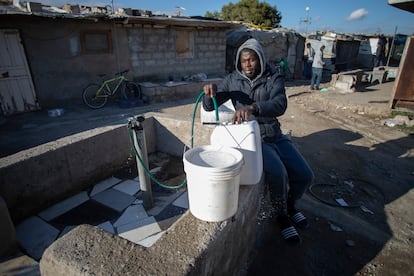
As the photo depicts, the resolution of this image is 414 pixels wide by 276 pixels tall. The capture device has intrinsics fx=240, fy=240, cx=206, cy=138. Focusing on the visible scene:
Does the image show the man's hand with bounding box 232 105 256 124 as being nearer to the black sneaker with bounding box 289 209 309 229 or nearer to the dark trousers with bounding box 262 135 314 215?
the dark trousers with bounding box 262 135 314 215

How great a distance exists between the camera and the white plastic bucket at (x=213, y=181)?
1.43m

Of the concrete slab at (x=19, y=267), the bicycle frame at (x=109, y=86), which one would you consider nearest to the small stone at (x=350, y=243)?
the concrete slab at (x=19, y=267)

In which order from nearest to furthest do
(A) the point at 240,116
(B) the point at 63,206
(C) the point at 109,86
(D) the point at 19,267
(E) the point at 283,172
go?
(D) the point at 19,267 < (A) the point at 240,116 < (E) the point at 283,172 < (B) the point at 63,206 < (C) the point at 109,86

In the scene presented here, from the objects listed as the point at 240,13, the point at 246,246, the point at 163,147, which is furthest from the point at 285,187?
the point at 240,13

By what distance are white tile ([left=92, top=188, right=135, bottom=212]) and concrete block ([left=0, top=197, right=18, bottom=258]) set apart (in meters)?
1.07

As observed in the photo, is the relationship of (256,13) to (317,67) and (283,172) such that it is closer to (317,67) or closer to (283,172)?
(317,67)

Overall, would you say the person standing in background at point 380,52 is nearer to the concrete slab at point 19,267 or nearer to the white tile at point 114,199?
the white tile at point 114,199

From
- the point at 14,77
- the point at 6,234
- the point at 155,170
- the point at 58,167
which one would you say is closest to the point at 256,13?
the point at 14,77

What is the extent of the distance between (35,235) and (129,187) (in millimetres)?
1185

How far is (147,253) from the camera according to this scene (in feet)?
4.42

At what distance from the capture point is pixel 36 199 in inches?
110

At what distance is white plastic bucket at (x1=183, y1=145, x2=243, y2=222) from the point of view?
4.70ft

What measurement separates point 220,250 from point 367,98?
9459 mm

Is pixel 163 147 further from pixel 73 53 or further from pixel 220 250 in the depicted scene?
pixel 73 53
